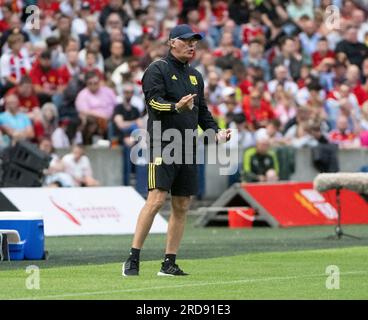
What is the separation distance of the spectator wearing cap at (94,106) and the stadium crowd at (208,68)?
0.02 meters

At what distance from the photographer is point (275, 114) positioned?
91.8 ft

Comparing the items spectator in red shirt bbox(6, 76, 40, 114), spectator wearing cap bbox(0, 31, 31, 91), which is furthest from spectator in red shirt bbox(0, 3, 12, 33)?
spectator in red shirt bbox(6, 76, 40, 114)

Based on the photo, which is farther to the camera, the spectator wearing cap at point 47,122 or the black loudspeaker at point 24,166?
the spectator wearing cap at point 47,122

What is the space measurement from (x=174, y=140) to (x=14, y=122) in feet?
35.0

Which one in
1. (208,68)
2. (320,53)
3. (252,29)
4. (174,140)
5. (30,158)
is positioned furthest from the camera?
(320,53)

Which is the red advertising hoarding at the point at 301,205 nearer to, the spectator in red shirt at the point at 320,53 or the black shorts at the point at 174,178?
the spectator in red shirt at the point at 320,53

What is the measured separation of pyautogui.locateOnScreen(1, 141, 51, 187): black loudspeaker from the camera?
21.7 meters

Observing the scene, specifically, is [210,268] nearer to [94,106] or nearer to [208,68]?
[94,106]

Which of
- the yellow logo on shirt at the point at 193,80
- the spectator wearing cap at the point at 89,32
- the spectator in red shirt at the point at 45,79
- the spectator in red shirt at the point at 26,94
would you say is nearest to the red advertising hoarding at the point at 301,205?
the spectator in red shirt at the point at 26,94

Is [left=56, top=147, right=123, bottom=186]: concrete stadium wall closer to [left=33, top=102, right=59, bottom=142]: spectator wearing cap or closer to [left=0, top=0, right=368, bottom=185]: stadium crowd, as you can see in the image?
[left=0, top=0, right=368, bottom=185]: stadium crowd

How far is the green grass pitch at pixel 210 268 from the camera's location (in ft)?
39.1

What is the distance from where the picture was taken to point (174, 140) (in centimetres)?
1335

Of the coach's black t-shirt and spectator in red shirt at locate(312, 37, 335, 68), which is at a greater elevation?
spectator in red shirt at locate(312, 37, 335, 68)

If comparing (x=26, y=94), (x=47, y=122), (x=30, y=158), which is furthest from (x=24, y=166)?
(x=26, y=94)
